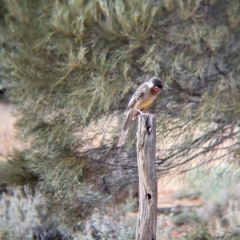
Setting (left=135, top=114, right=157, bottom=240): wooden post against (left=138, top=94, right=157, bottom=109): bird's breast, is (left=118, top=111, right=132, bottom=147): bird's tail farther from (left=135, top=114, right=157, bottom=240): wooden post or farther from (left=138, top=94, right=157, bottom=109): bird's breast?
(left=135, top=114, right=157, bottom=240): wooden post

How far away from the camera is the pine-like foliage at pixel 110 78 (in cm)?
578

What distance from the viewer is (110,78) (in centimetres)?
590

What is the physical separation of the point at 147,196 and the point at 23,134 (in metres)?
2.24

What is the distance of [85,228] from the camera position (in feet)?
21.8

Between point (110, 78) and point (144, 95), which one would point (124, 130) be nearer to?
point (144, 95)

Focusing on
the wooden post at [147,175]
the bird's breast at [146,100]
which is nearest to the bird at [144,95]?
the bird's breast at [146,100]

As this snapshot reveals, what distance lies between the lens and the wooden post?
14.6ft

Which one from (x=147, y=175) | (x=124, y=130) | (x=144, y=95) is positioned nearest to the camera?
(x=147, y=175)

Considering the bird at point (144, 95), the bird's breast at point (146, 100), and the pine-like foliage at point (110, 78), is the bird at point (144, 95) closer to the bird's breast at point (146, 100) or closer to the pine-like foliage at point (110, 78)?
the bird's breast at point (146, 100)

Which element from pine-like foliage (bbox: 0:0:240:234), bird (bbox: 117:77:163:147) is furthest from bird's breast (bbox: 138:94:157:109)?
pine-like foliage (bbox: 0:0:240:234)

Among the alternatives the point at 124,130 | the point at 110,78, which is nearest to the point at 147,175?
the point at 124,130

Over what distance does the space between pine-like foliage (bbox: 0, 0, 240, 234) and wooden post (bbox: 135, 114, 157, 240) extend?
4.28 feet

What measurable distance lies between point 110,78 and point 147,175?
1555 mm

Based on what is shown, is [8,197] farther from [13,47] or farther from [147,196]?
[147,196]
